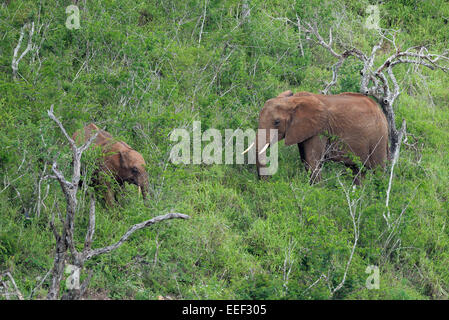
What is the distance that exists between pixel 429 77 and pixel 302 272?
20.4 ft

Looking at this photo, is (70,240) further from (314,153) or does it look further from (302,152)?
(302,152)

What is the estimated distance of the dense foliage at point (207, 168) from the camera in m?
7.48

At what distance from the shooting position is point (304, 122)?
9633 millimetres

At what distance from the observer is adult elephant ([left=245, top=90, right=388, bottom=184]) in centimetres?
963

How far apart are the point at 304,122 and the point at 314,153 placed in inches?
17.1

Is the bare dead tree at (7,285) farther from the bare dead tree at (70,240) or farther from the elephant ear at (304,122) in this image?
the elephant ear at (304,122)

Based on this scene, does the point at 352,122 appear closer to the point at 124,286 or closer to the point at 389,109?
the point at 389,109

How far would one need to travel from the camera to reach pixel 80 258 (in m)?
6.69

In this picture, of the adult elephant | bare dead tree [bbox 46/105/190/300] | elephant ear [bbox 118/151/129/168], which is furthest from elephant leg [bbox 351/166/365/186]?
bare dead tree [bbox 46/105/190/300]

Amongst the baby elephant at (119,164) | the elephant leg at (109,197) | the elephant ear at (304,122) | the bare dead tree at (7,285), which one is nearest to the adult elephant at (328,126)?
the elephant ear at (304,122)

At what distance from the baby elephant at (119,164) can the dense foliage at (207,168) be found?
175 mm

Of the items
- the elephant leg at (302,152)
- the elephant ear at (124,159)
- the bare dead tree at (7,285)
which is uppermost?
the elephant ear at (124,159)

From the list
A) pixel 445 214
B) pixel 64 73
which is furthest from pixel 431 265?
pixel 64 73

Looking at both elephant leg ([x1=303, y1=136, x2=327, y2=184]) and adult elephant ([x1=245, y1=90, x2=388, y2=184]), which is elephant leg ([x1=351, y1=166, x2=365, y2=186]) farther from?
elephant leg ([x1=303, y1=136, x2=327, y2=184])
